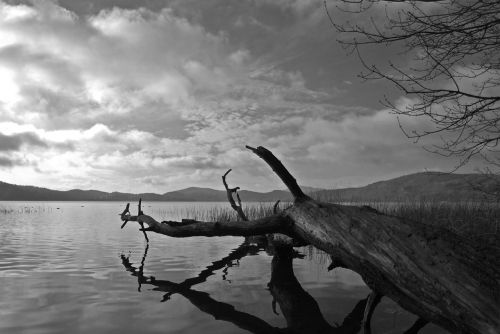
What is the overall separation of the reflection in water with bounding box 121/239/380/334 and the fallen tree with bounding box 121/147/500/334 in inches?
51.0

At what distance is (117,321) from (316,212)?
3.65 m

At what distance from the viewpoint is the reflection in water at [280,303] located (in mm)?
5984

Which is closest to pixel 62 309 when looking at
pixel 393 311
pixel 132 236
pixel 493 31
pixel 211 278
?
pixel 211 278

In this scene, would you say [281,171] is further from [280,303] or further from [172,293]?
[172,293]

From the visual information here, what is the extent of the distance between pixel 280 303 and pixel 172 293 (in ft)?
7.73

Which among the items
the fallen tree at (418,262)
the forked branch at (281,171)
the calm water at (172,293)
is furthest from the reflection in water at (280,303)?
the forked branch at (281,171)

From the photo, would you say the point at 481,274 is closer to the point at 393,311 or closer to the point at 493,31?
the point at 393,311

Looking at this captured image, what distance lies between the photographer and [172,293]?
8.03 m

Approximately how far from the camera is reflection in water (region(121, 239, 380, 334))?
5984 mm

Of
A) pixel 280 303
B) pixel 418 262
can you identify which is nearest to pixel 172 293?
pixel 280 303

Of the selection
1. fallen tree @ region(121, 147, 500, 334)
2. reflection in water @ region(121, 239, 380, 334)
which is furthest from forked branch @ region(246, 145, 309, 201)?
reflection in water @ region(121, 239, 380, 334)

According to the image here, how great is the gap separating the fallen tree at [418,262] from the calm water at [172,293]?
5.16 ft

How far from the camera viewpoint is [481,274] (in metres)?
3.79

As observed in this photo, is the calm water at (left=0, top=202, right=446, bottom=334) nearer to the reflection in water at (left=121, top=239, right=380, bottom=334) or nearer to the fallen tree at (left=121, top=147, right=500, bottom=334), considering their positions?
the reflection in water at (left=121, top=239, right=380, bottom=334)
